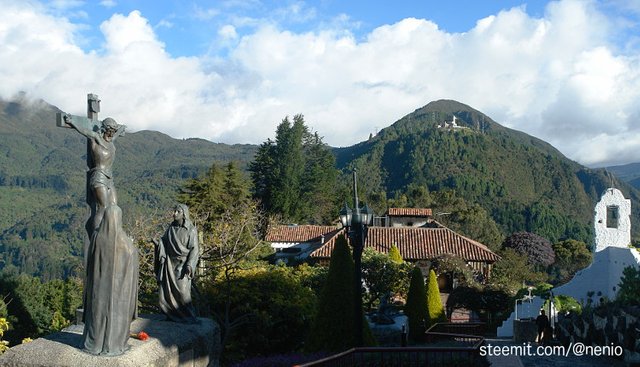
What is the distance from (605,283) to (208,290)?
12803mm

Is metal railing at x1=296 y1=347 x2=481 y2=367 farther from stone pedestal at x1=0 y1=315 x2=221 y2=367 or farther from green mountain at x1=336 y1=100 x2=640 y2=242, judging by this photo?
green mountain at x1=336 y1=100 x2=640 y2=242

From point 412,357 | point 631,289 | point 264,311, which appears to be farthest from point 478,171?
point 412,357

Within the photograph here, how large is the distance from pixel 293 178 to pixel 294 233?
7.57 meters

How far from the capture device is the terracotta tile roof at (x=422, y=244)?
3438 cm

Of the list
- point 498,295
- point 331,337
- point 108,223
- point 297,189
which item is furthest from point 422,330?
point 297,189

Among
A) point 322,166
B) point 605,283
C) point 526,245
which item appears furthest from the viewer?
point 322,166

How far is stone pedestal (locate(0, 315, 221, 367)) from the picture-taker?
6.36 meters

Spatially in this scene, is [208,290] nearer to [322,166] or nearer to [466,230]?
[322,166]

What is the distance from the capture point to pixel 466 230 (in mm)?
66188

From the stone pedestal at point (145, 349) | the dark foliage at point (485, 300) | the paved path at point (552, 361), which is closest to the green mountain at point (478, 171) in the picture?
the dark foliage at point (485, 300)

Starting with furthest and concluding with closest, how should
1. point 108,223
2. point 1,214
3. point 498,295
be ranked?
point 1,214
point 498,295
point 108,223

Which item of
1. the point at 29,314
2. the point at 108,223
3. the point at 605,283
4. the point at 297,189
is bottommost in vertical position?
the point at 29,314

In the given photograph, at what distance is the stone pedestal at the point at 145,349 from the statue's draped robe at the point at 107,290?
16 cm

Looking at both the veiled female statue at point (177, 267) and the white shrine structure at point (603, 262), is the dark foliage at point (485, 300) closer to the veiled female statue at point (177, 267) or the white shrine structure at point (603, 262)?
the white shrine structure at point (603, 262)
